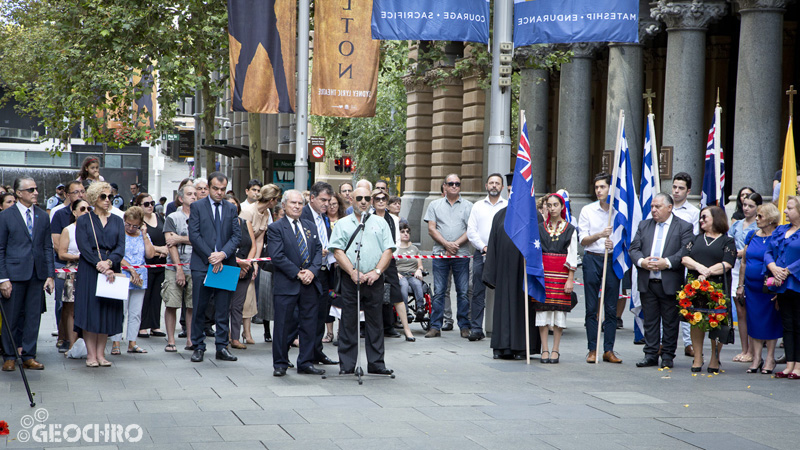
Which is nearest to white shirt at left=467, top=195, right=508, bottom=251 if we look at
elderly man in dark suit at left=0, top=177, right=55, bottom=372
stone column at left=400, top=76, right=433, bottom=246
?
elderly man in dark suit at left=0, top=177, right=55, bottom=372

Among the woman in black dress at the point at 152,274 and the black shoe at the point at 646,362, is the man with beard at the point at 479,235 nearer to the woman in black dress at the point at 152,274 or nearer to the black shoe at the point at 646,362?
the black shoe at the point at 646,362

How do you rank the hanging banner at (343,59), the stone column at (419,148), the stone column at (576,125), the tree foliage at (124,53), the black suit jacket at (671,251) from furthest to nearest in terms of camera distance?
the stone column at (419,148), the stone column at (576,125), the tree foliage at (124,53), the hanging banner at (343,59), the black suit jacket at (671,251)

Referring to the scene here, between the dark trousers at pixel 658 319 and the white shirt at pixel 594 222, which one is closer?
the dark trousers at pixel 658 319

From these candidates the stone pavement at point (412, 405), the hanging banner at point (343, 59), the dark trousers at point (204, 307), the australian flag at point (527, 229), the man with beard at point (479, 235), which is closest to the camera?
the stone pavement at point (412, 405)

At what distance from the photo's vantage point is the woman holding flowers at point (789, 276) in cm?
1046

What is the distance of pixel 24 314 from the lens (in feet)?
34.8

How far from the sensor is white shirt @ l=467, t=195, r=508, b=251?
13.4m

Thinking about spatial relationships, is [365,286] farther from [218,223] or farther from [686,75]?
[686,75]

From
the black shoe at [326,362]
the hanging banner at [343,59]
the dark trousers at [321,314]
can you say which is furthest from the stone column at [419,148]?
the dark trousers at [321,314]

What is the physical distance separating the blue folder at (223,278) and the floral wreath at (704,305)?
4882 millimetres

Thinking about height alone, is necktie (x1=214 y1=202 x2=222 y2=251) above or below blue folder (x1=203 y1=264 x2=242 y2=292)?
above

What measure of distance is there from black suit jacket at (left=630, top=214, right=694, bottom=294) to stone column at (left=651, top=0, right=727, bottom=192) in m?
9.91

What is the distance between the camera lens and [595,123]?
33062mm

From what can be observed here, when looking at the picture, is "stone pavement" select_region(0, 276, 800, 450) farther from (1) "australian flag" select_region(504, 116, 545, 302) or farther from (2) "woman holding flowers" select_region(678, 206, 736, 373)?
(1) "australian flag" select_region(504, 116, 545, 302)
